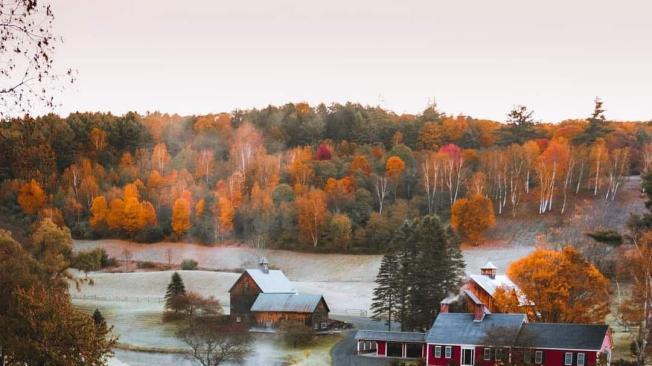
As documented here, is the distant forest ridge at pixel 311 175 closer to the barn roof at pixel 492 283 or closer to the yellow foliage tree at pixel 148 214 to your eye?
the yellow foliage tree at pixel 148 214

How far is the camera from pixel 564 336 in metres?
41.2

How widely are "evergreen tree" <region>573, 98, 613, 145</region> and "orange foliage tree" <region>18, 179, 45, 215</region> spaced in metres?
70.0

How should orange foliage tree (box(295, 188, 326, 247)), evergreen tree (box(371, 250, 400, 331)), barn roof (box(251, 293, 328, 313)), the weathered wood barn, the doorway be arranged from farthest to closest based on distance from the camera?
orange foliage tree (box(295, 188, 326, 247)) < barn roof (box(251, 293, 328, 313)) < the weathered wood barn < evergreen tree (box(371, 250, 400, 331)) < the doorway

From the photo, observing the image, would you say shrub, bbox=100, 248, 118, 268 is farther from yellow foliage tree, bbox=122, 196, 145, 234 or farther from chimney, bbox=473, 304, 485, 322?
chimney, bbox=473, 304, 485, 322

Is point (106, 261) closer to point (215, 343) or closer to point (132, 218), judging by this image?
point (132, 218)

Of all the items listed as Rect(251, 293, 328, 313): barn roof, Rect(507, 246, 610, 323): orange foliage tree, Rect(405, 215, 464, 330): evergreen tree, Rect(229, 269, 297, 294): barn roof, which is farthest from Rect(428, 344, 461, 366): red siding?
Rect(229, 269, 297, 294): barn roof

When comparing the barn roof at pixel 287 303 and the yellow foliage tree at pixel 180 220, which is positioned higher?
the yellow foliage tree at pixel 180 220

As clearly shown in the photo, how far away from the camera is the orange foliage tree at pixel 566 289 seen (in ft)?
145

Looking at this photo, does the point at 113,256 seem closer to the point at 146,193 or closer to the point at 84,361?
the point at 146,193

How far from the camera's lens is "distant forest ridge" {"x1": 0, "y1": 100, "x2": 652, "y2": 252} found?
95750 millimetres

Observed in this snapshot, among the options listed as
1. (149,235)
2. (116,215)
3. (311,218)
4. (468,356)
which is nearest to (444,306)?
(468,356)

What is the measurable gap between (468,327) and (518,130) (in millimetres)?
75742


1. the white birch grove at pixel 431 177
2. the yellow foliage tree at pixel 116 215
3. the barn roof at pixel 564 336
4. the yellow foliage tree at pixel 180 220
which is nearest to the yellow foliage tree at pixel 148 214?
the yellow foliage tree at pixel 116 215

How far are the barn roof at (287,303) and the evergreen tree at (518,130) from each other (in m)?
62.4
